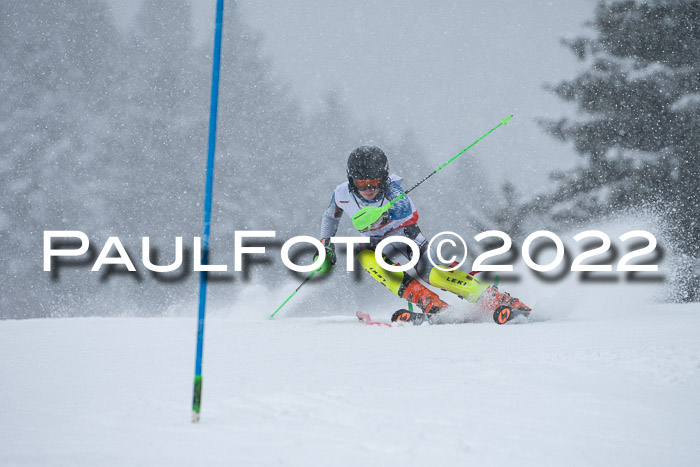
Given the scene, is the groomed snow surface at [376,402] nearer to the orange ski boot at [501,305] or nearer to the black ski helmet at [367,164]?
the orange ski boot at [501,305]

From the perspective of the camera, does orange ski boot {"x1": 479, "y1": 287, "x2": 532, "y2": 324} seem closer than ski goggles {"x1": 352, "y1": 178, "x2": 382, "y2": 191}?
Yes

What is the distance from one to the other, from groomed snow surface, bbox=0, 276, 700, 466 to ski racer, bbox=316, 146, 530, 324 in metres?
1.61

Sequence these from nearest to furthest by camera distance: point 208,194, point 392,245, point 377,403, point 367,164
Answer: point 377,403
point 208,194
point 367,164
point 392,245

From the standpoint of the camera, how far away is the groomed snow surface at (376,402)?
208cm

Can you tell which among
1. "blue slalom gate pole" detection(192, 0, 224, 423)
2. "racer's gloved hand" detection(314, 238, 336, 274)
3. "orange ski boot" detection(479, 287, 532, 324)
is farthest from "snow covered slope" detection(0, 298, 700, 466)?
"racer's gloved hand" detection(314, 238, 336, 274)

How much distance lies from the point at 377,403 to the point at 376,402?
16mm

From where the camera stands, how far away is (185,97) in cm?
2291

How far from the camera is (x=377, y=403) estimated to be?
259 cm

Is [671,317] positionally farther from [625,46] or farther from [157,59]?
[157,59]

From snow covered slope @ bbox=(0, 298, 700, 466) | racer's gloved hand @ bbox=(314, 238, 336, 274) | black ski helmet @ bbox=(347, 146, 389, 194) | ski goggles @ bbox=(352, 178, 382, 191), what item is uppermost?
black ski helmet @ bbox=(347, 146, 389, 194)

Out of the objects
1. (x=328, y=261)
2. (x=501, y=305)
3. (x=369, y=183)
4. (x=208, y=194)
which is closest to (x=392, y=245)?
(x=328, y=261)

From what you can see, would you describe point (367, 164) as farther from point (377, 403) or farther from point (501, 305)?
point (377, 403)

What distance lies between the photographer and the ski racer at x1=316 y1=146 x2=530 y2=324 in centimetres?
633

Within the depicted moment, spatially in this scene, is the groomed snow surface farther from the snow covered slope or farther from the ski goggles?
the ski goggles
